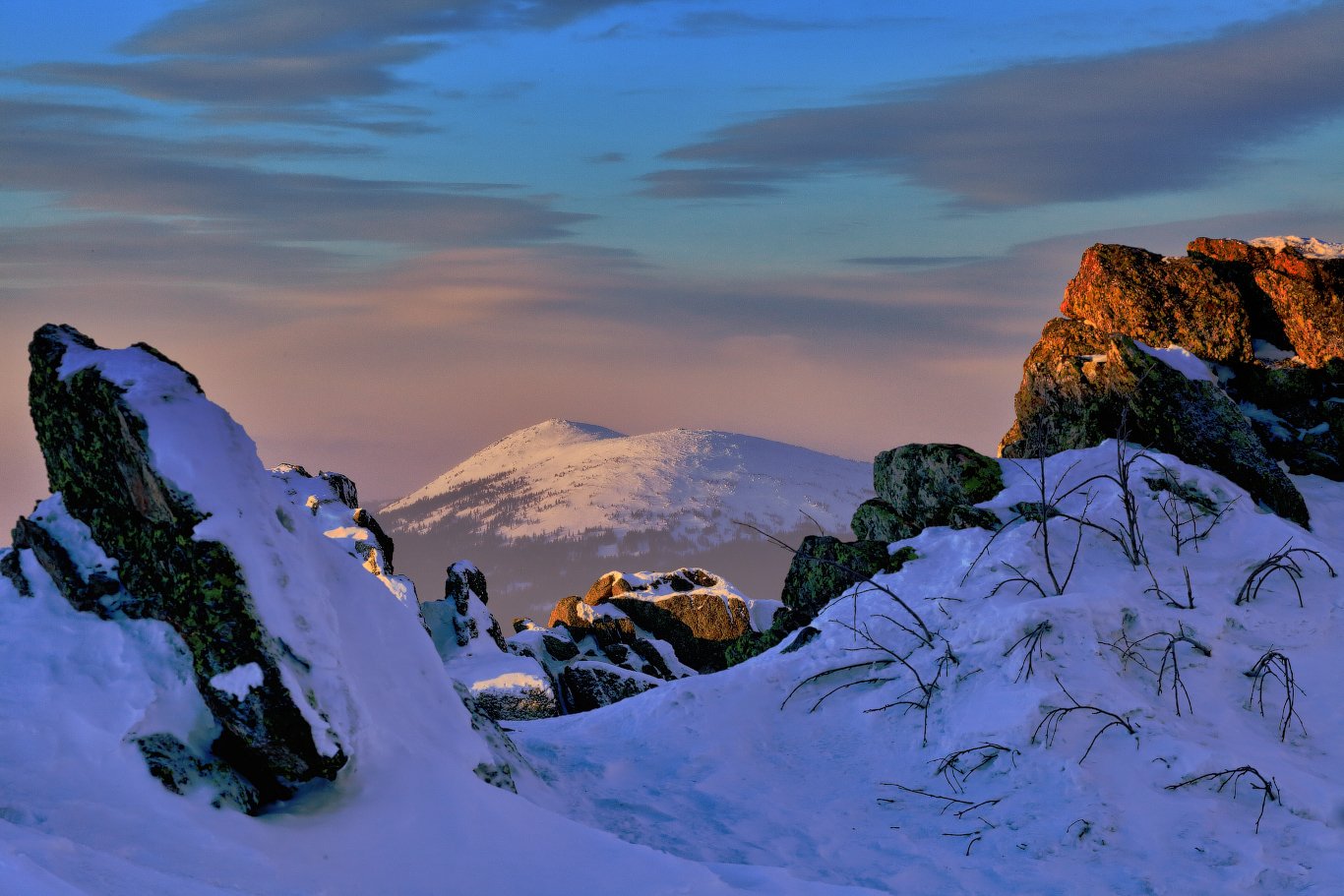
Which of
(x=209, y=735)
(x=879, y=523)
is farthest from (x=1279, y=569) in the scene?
(x=209, y=735)

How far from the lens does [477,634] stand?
2367cm

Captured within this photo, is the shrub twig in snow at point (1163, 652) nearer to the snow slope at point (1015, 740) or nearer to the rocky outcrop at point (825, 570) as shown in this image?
the snow slope at point (1015, 740)

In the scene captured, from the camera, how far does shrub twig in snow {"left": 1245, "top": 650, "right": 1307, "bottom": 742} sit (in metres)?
9.50

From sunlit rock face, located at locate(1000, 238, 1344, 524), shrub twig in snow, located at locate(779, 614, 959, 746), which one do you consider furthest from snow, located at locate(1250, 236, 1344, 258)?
shrub twig in snow, located at locate(779, 614, 959, 746)

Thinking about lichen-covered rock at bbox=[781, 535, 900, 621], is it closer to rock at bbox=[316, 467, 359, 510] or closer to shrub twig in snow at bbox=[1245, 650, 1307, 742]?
shrub twig in snow at bbox=[1245, 650, 1307, 742]

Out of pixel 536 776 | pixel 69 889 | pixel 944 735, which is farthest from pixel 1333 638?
pixel 69 889

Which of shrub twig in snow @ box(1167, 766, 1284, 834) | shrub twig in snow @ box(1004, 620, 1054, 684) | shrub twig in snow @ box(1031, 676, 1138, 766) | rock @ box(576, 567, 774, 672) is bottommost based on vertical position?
rock @ box(576, 567, 774, 672)

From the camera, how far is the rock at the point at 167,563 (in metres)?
6.70

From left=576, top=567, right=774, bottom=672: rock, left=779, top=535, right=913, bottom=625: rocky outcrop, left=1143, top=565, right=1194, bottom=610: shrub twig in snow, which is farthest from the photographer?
left=576, top=567, right=774, bottom=672: rock

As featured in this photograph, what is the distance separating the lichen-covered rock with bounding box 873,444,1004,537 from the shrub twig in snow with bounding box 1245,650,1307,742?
469 cm

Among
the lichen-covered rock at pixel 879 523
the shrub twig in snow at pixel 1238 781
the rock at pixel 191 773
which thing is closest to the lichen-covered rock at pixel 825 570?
the lichen-covered rock at pixel 879 523

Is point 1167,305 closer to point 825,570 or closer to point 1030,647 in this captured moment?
point 825,570

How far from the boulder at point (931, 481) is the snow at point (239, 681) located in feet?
31.8

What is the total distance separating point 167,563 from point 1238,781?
771 cm
